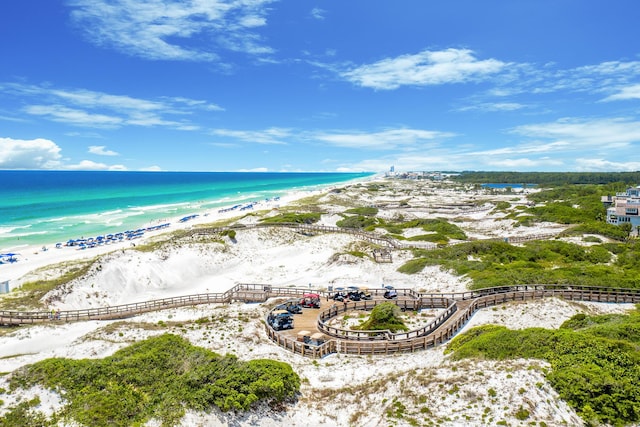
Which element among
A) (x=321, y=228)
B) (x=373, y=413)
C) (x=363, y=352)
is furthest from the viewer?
(x=321, y=228)

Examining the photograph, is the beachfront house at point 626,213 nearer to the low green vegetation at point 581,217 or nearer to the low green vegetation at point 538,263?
the low green vegetation at point 581,217

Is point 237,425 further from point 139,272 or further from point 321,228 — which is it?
point 321,228

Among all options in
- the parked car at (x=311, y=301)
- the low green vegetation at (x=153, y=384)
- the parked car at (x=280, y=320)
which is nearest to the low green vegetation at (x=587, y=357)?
the low green vegetation at (x=153, y=384)

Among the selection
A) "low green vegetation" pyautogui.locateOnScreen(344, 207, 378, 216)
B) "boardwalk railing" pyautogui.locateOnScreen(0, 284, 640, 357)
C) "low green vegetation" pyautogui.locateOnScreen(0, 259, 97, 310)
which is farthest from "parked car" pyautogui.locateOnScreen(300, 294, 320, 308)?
"low green vegetation" pyautogui.locateOnScreen(344, 207, 378, 216)

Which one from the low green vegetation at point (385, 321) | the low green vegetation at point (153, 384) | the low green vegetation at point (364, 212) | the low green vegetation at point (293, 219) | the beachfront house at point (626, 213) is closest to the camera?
the low green vegetation at point (153, 384)

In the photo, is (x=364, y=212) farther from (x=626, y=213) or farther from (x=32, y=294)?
(x=32, y=294)

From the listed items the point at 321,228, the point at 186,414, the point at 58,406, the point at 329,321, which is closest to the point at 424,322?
the point at 329,321

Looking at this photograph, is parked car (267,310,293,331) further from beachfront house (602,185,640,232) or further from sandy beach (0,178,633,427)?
beachfront house (602,185,640,232)
